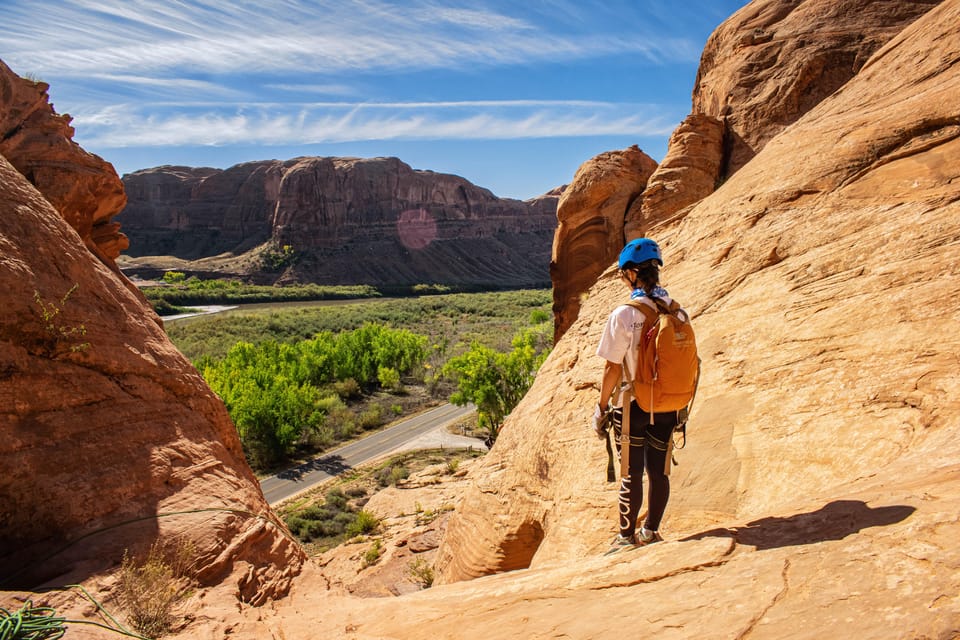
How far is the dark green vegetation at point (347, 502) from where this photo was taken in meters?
18.8

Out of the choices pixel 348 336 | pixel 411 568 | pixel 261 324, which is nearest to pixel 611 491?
Answer: pixel 411 568

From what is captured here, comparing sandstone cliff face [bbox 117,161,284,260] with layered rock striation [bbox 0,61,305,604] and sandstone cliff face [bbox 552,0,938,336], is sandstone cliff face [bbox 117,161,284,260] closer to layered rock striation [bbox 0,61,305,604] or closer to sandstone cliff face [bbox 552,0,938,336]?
sandstone cliff face [bbox 552,0,938,336]

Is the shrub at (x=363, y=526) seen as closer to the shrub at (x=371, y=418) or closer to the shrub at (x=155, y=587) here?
the shrub at (x=155, y=587)

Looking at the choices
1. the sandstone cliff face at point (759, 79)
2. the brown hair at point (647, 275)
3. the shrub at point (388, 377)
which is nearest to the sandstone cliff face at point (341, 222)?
the shrub at point (388, 377)

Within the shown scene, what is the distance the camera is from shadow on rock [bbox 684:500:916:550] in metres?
3.09

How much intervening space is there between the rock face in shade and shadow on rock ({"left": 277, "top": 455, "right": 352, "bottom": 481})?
16962mm

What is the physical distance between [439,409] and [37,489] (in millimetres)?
35841

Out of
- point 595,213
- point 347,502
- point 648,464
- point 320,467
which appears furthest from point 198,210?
point 648,464

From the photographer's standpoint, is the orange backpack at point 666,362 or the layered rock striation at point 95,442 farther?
the layered rock striation at point 95,442

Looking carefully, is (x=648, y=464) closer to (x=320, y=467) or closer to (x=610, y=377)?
(x=610, y=377)

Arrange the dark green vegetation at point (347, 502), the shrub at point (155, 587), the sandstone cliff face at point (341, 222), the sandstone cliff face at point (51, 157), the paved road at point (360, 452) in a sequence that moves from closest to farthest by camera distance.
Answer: the shrub at point (155, 587) → the sandstone cliff face at point (51, 157) → the dark green vegetation at point (347, 502) → the paved road at point (360, 452) → the sandstone cliff face at point (341, 222)

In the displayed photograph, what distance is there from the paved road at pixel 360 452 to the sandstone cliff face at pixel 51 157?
16673 millimetres

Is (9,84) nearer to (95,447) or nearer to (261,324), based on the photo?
(95,447)

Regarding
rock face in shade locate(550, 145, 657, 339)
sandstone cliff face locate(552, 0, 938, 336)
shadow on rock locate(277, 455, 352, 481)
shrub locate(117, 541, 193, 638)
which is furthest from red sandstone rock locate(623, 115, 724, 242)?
shadow on rock locate(277, 455, 352, 481)
